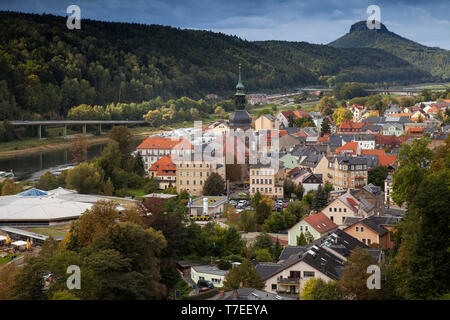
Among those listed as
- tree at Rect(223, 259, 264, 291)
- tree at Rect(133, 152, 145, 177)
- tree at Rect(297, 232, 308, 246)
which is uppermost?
tree at Rect(133, 152, 145, 177)

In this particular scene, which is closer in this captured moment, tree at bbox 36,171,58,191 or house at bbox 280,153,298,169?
tree at bbox 36,171,58,191

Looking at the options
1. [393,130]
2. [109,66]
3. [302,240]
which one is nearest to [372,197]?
[302,240]

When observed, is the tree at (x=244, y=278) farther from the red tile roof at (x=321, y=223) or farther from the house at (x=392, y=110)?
the house at (x=392, y=110)

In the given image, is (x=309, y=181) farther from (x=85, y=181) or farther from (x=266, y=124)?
(x=266, y=124)

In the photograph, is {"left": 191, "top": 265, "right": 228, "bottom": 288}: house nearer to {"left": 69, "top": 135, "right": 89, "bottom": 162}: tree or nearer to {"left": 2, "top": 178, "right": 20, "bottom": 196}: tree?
{"left": 2, "top": 178, "right": 20, "bottom": 196}: tree

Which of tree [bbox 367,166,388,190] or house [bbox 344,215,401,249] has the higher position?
tree [bbox 367,166,388,190]

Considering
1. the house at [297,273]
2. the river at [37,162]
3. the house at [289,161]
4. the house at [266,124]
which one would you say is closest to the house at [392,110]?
the house at [266,124]

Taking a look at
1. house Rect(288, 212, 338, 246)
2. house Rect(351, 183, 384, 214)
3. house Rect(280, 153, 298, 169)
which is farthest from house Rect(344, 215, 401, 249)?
house Rect(280, 153, 298, 169)
